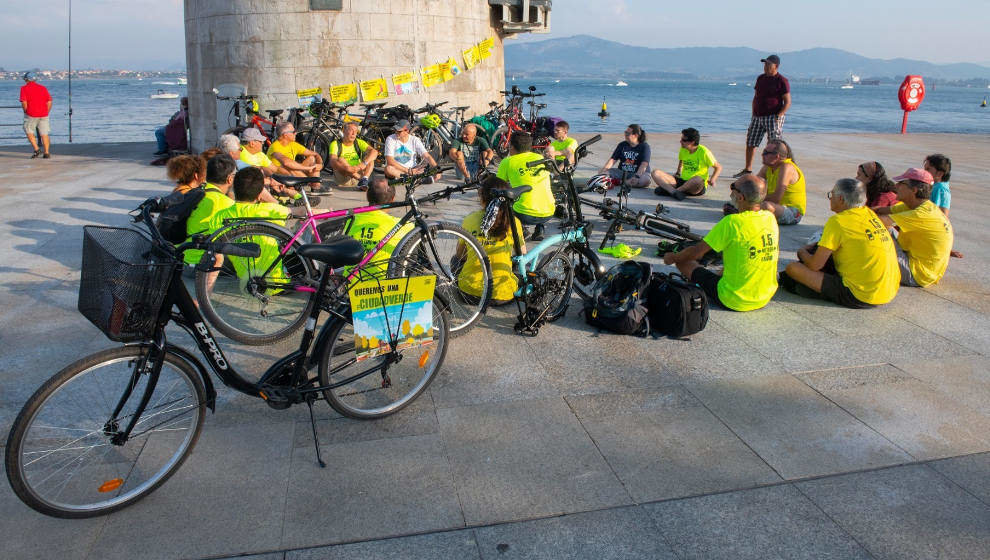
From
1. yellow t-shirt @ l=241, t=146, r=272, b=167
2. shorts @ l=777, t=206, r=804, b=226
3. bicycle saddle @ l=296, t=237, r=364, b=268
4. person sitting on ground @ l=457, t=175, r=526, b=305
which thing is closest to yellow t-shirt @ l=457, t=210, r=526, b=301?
person sitting on ground @ l=457, t=175, r=526, b=305

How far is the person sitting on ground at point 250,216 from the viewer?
490 cm

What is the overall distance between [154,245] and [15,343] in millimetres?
2822

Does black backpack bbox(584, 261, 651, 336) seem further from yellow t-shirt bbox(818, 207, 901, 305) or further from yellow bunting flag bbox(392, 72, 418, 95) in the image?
yellow bunting flag bbox(392, 72, 418, 95)

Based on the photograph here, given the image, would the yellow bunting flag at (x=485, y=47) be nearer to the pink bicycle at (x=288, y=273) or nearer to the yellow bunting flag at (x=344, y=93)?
the yellow bunting flag at (x=344, y=93)

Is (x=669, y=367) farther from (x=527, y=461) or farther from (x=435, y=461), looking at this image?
(x=435, y=461)

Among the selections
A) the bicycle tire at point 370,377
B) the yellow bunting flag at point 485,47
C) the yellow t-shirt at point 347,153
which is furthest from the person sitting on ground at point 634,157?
the bicycle tire at point 370,377

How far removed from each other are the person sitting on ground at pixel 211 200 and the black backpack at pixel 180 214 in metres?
0.06

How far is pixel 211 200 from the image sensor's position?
551 centimetres

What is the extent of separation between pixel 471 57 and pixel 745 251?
10.9m

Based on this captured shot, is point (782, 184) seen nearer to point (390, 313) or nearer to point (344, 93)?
point (390, 313)

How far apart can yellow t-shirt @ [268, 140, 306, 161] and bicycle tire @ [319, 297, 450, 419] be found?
22.0 ft

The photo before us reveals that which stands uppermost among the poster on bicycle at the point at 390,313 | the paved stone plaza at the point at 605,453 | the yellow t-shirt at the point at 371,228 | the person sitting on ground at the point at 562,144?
the person sitting on ground at the point at 562,144

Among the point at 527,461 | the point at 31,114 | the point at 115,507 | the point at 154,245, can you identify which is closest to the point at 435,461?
the point at 527,461

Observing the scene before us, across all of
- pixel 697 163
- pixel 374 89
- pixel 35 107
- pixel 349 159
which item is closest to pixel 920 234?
pixel 697 163
